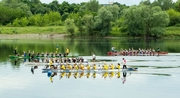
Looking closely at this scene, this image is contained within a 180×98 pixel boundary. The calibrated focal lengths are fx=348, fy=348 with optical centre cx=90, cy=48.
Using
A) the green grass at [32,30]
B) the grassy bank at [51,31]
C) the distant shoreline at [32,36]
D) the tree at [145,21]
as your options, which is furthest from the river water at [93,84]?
the green grass at [32,30]

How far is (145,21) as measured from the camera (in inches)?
3784

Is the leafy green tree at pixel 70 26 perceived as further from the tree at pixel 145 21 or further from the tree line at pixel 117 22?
the tree at pixel 145 21

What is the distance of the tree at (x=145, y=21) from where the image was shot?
95.2m

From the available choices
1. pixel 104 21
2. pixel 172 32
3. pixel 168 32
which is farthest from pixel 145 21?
pixel 104 21

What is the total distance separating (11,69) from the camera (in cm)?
3975

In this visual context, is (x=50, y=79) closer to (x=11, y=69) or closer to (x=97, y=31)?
(x=11, y=69)

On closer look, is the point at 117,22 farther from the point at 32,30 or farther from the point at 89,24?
the point at 32,30

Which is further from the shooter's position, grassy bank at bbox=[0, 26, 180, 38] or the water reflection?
grassy bank at bbox=[0, 26, 180, 38]

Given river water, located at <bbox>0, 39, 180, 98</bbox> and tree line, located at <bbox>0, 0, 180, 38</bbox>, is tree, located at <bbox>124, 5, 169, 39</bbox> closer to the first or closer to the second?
tree line, located at <bbox>0, 0, 180, 38</bbox>

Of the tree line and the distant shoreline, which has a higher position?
the tree line

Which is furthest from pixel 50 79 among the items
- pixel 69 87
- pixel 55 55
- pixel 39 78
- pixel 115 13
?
pixel 115 13

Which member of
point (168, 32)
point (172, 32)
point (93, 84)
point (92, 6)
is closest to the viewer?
point (93, 84)

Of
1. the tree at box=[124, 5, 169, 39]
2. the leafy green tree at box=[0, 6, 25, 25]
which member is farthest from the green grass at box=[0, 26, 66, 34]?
the tree at box=[124, 5, 169, 39]

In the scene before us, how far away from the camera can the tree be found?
95188 mm
